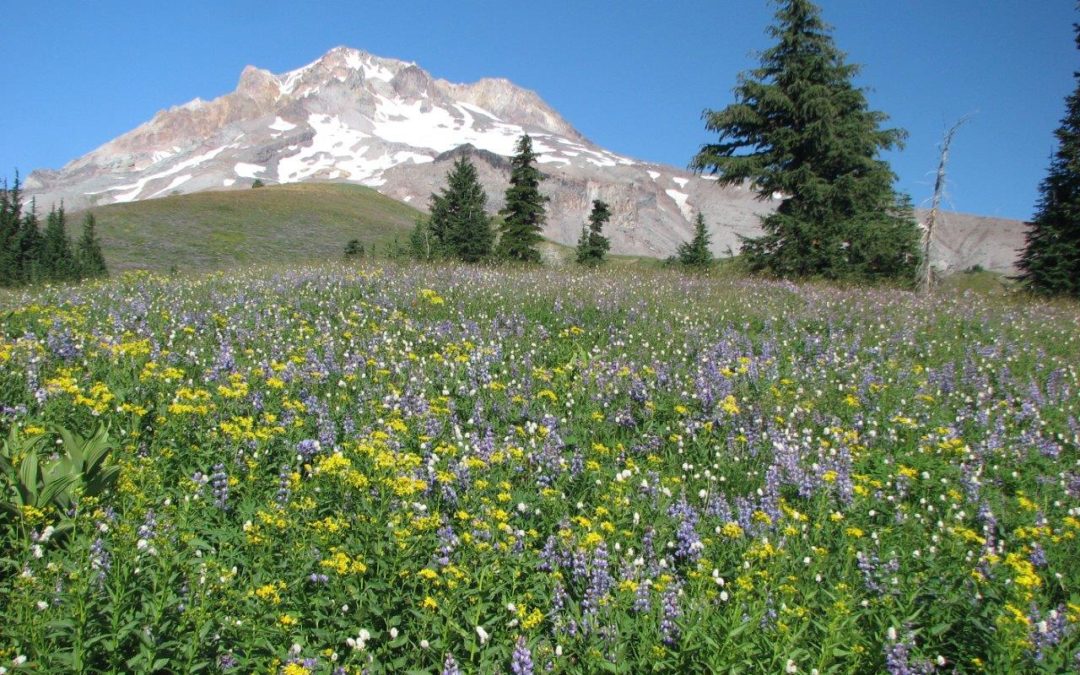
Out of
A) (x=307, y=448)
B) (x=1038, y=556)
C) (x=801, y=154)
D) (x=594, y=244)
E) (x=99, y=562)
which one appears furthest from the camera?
(x=594, y=244)

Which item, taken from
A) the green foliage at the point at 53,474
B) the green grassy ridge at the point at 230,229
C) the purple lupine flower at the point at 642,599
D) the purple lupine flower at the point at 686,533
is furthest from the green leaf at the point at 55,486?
the green grassy ridge at the point at 230,229

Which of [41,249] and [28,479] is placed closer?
[28,479]

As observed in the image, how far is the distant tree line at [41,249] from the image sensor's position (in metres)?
53.0

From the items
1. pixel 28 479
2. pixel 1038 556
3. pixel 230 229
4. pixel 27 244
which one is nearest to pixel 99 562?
pixel 28 479

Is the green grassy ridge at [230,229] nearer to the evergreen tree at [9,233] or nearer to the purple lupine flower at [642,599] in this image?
the evergreen tree at [9,233]

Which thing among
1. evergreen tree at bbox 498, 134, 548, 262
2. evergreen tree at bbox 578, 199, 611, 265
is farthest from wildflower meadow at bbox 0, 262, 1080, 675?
evergreen tree at bbox 578, 199, 611, 265

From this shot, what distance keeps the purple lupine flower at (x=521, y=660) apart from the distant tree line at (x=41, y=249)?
2186 inches

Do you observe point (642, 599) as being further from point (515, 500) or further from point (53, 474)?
point (53, 474)

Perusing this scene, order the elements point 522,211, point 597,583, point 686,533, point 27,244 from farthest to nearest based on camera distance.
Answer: point 27,244 < point 522,211 < point 686,533 < point 597,583

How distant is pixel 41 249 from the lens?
65.0m

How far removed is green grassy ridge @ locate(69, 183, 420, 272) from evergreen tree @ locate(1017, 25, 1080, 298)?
4554cm

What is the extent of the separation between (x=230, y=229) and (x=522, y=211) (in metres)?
45.0

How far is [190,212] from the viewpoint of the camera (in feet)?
250

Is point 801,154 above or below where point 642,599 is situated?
above
